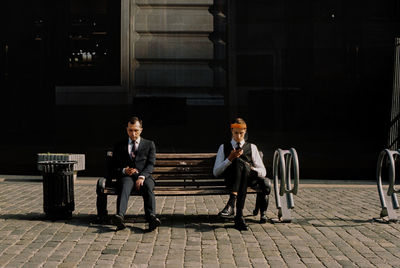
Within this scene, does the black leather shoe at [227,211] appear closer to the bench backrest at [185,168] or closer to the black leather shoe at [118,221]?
the bench backrest at [185,168]

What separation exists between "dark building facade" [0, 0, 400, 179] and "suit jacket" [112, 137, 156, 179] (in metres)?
5.63

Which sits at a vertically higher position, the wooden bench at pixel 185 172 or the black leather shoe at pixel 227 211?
the wooden bench at pixel 185 172

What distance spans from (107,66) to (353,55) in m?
5.10

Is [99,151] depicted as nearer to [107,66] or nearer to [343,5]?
[107,66]

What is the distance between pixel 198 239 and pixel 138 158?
155cm

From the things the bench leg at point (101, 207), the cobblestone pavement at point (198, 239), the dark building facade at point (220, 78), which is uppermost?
the dark building facade at point (220, 78)

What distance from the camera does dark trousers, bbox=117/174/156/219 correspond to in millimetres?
7773

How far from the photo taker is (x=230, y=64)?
1406cm

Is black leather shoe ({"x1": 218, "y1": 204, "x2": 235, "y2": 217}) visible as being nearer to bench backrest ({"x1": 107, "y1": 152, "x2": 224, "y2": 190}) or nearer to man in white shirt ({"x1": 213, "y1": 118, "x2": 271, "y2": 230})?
man in white shirt ({"x1": 213, "y1": 118, "x2": 271, "y2": 230})

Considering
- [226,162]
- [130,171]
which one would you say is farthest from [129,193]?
[226,162]

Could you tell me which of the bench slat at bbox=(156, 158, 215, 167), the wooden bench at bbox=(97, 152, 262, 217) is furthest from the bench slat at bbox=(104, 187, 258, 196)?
the bench slat at bbox=(156, 158, 215, 167)

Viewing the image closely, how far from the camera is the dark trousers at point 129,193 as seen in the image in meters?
7.77

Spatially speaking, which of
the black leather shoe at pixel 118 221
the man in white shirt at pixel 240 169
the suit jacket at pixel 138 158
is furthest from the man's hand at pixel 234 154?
the black leather shoe at pixel 118 221

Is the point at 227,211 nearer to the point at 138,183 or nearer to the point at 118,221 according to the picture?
the point at 138,183
